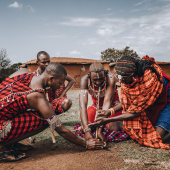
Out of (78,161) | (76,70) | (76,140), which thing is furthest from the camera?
(76,70)

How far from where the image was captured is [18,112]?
2.08 meters

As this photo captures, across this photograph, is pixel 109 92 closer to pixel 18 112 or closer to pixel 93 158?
pixel 93 158

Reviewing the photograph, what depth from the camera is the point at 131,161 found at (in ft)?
6.61

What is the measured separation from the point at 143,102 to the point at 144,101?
18 mm

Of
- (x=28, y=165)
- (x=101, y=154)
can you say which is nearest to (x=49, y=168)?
(x=28, y=165)

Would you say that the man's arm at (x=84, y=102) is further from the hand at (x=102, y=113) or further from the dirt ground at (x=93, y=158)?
the dirt ground at (x=93, y=158)

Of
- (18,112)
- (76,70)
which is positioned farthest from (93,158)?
(76,70)

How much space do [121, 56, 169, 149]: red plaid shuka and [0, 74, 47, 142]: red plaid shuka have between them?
3.91 ft

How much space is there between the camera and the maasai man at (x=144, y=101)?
2172 mm

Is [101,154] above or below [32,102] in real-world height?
below

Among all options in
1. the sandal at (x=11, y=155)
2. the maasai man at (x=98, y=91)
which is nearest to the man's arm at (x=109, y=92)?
the maasai man at (x=98, y=91)

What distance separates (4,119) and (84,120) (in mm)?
1170

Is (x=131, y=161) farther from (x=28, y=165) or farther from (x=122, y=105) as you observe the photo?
(x=28, y=165)

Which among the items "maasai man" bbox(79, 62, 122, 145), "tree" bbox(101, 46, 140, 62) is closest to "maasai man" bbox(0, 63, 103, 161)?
"maasai man" bbox(79, 62, 122, 145)
